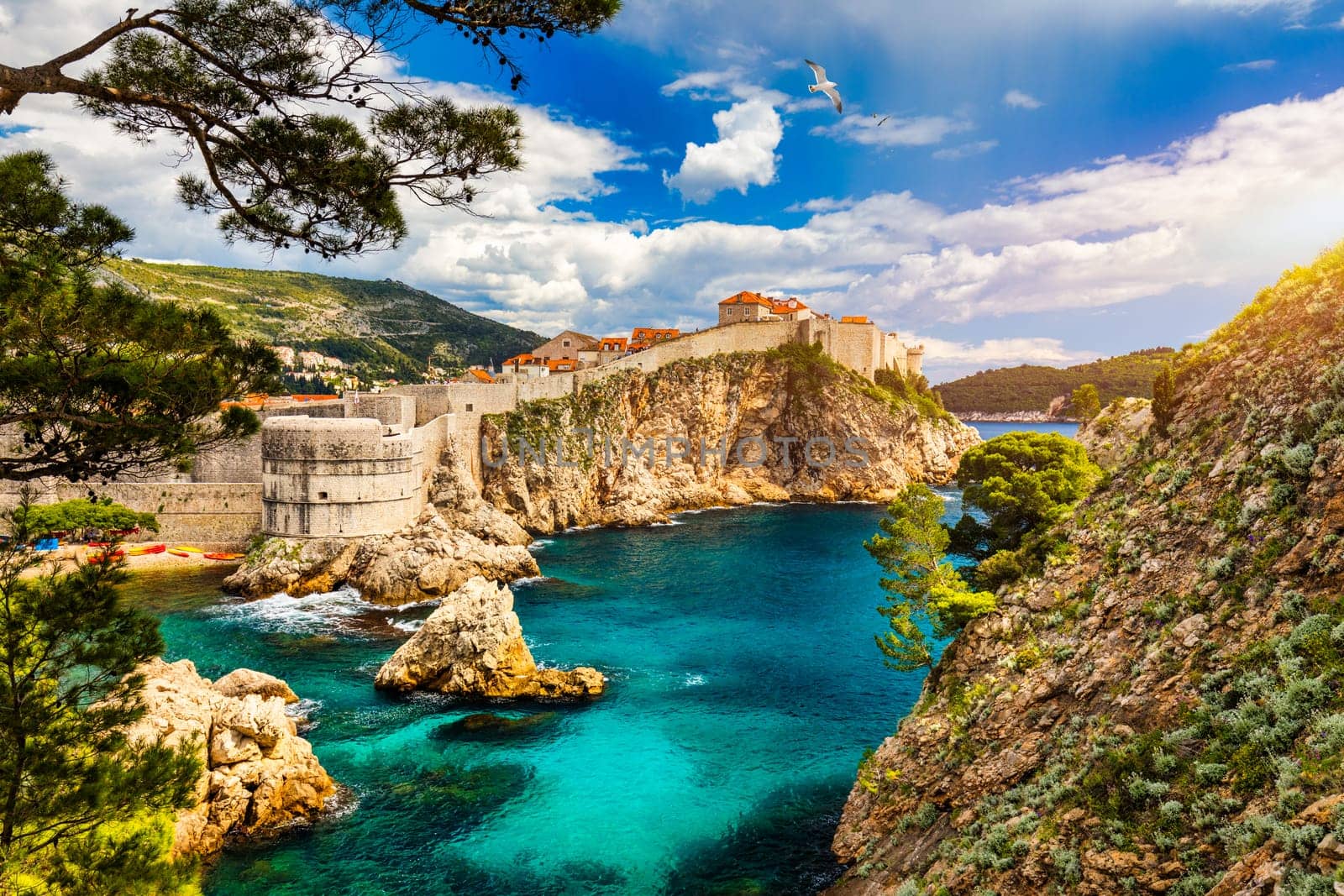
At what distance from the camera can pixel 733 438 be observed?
201ft

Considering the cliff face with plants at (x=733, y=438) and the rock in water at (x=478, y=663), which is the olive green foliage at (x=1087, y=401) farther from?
the rock in water at (x=478, y=663)

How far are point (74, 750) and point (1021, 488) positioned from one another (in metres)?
21.8

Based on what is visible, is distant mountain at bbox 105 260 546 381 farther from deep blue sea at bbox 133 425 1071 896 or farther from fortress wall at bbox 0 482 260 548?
deep blue sea at bbox 133 425 1071 896

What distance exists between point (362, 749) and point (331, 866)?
15.1 feet

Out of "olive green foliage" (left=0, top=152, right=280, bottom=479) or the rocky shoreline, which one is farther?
the rocky shoreline

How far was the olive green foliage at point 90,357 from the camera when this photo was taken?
6.00m

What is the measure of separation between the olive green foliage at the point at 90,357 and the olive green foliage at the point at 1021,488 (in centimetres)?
1674

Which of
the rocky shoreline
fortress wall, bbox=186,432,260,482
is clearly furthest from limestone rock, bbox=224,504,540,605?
the rocky shoreline

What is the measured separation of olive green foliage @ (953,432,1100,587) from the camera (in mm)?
20359

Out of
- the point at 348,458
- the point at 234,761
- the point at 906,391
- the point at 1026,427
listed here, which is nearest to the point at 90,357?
the point at 234,761

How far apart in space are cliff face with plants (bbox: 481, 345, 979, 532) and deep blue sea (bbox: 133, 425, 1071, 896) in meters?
17.3

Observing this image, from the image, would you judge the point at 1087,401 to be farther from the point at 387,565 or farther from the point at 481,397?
the point at 387,565

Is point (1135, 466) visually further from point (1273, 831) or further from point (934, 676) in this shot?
point (1273, 831)

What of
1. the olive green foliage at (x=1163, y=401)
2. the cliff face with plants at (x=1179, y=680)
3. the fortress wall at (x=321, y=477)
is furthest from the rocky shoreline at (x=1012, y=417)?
the cliff face with plants at (x=1179, y=680)
